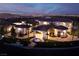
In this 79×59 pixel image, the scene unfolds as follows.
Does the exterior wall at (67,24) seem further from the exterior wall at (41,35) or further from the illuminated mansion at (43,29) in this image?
the exterior wall at (41,35)

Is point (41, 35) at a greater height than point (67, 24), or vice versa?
point (67, 24)

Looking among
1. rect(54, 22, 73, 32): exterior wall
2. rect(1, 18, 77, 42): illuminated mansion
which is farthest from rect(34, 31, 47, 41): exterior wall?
rect(54, 22, 73, 32): exterior wall

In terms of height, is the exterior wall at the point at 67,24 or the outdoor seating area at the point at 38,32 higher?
the exterior wall at the point at 67,24

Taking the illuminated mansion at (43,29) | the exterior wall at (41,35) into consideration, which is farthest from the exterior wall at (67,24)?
the exterior wall at (41,35)

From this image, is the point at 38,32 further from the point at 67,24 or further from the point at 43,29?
the point at 67,24

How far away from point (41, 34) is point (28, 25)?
18cm

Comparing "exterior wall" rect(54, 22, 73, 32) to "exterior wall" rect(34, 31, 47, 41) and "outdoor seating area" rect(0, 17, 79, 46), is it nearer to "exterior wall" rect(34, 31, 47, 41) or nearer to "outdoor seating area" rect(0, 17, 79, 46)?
"outdoor seating area" rect(0, 17, 79, 46)

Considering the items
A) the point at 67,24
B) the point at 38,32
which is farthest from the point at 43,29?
the point at 67,24

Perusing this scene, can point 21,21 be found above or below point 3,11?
below

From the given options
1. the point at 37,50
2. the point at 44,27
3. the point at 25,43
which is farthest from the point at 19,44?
the point at 44,27

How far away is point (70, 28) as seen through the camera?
1.81 m

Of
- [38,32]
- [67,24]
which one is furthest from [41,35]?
[67,24]

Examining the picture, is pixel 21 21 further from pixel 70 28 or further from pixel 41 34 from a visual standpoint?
pixel 70 28

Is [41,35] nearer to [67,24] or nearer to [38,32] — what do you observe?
[38,32]
